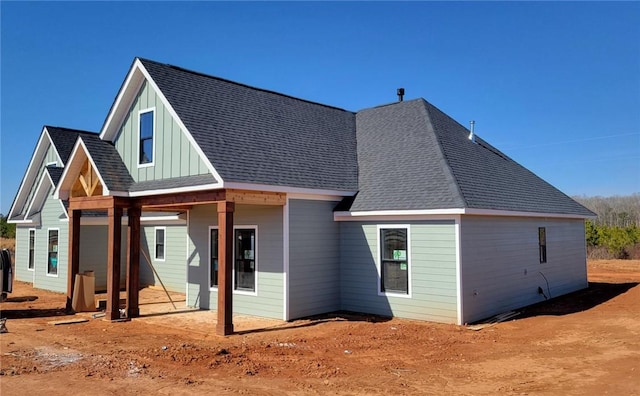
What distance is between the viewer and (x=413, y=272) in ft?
42.1

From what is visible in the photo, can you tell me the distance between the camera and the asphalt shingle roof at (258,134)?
12578 mm

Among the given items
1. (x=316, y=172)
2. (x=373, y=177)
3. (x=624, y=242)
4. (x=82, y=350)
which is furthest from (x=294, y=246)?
(x=624, y=242)

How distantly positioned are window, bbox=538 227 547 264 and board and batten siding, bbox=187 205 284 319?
875 centimetres

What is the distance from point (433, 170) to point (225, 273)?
6.35 metres

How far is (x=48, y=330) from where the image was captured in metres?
12.4

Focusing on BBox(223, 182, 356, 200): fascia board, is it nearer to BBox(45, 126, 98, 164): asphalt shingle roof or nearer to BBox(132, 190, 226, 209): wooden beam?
BBox(132, 190, 226, 209): wooden beam

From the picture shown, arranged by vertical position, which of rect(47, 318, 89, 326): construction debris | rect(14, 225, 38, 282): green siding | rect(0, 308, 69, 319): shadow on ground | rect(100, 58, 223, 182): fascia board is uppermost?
rect(100, 58, 223, 182): fascia board

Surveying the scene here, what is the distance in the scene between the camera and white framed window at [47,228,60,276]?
21081mm

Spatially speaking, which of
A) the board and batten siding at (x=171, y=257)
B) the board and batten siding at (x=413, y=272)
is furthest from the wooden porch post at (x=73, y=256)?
the board and batten siding at (x=413, y=272)

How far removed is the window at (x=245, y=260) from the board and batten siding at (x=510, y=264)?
5685 millimetres

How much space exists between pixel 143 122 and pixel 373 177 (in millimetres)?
7012

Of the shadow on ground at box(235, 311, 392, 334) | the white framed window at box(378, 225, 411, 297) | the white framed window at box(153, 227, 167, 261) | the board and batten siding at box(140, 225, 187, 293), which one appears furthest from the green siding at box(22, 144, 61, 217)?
the white framed window at box(378, 225, 411, 297)

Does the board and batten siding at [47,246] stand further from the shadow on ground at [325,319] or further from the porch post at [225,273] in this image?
the shadow on ground at [325,319]

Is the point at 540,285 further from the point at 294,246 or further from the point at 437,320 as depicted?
the point at 294,246
